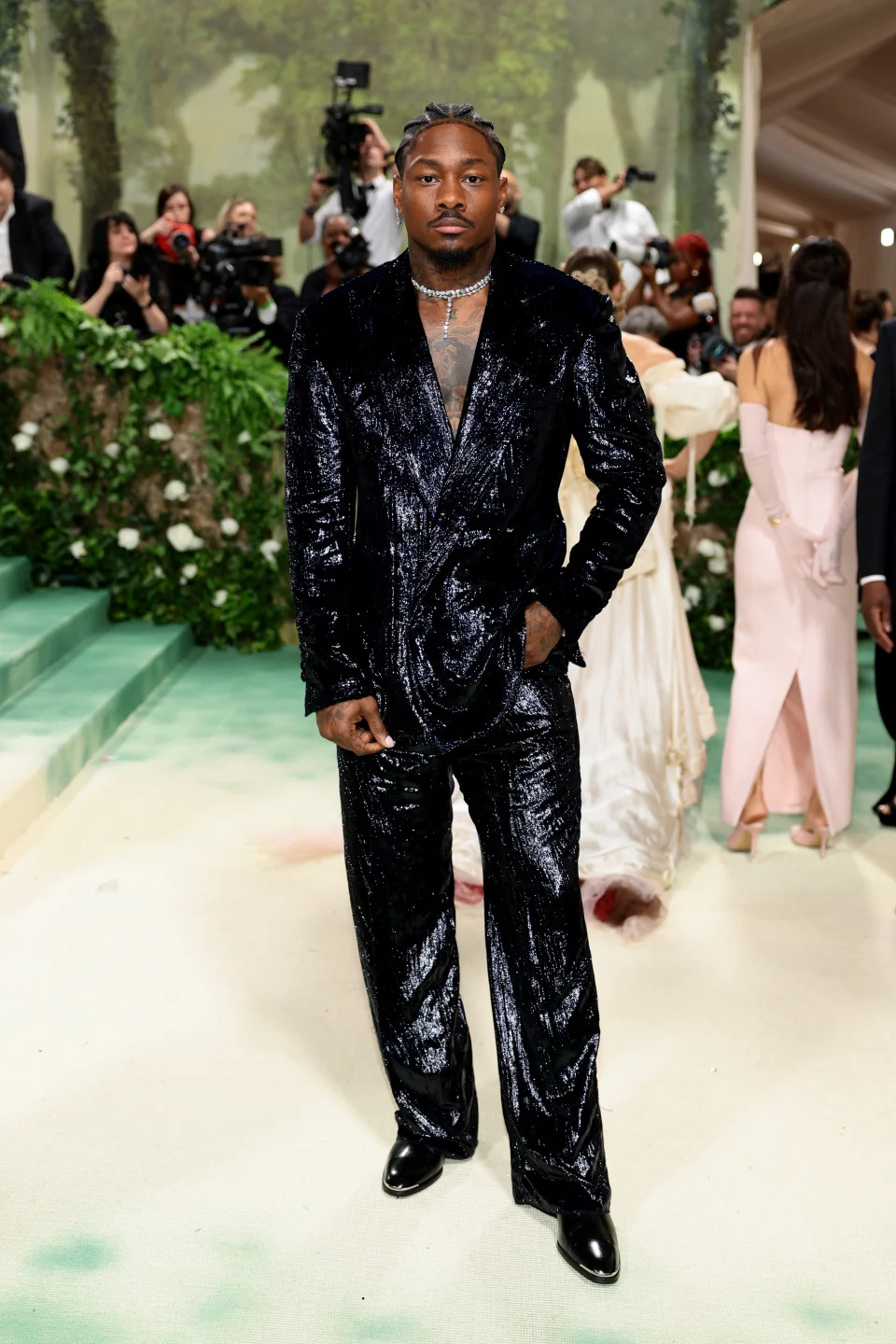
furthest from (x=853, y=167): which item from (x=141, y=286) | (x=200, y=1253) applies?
(x=200, y=1253)

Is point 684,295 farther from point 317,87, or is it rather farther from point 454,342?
point 454,342

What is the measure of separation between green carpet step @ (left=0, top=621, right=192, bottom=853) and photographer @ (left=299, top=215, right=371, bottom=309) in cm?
240

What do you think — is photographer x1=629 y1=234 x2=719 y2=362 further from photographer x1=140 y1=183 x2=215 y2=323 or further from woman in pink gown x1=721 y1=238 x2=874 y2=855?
woman in pink gown x1=721 y1=238 x2=874 y2=855

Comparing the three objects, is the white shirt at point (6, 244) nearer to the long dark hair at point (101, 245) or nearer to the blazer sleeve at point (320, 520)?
the long dark hair at point (101, 245)

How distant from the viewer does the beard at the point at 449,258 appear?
2.39 m

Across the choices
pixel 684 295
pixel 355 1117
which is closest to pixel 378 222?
pixel 684 295

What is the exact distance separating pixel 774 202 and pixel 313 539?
21290 millimetres

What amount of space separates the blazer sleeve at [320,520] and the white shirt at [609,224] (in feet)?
24.4

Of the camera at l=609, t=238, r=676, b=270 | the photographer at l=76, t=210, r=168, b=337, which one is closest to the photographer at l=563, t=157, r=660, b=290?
the camera at l=609, t=238, r=676, b=270

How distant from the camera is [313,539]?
8.25ft

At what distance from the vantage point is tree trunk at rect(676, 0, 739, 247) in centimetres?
1380

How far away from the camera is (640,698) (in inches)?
180

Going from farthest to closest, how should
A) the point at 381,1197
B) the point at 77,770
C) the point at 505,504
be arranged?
the point at 77,770
the point at 381,1197
the point at 505,504

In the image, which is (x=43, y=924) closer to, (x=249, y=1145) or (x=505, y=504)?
(x=249, y=1145)
